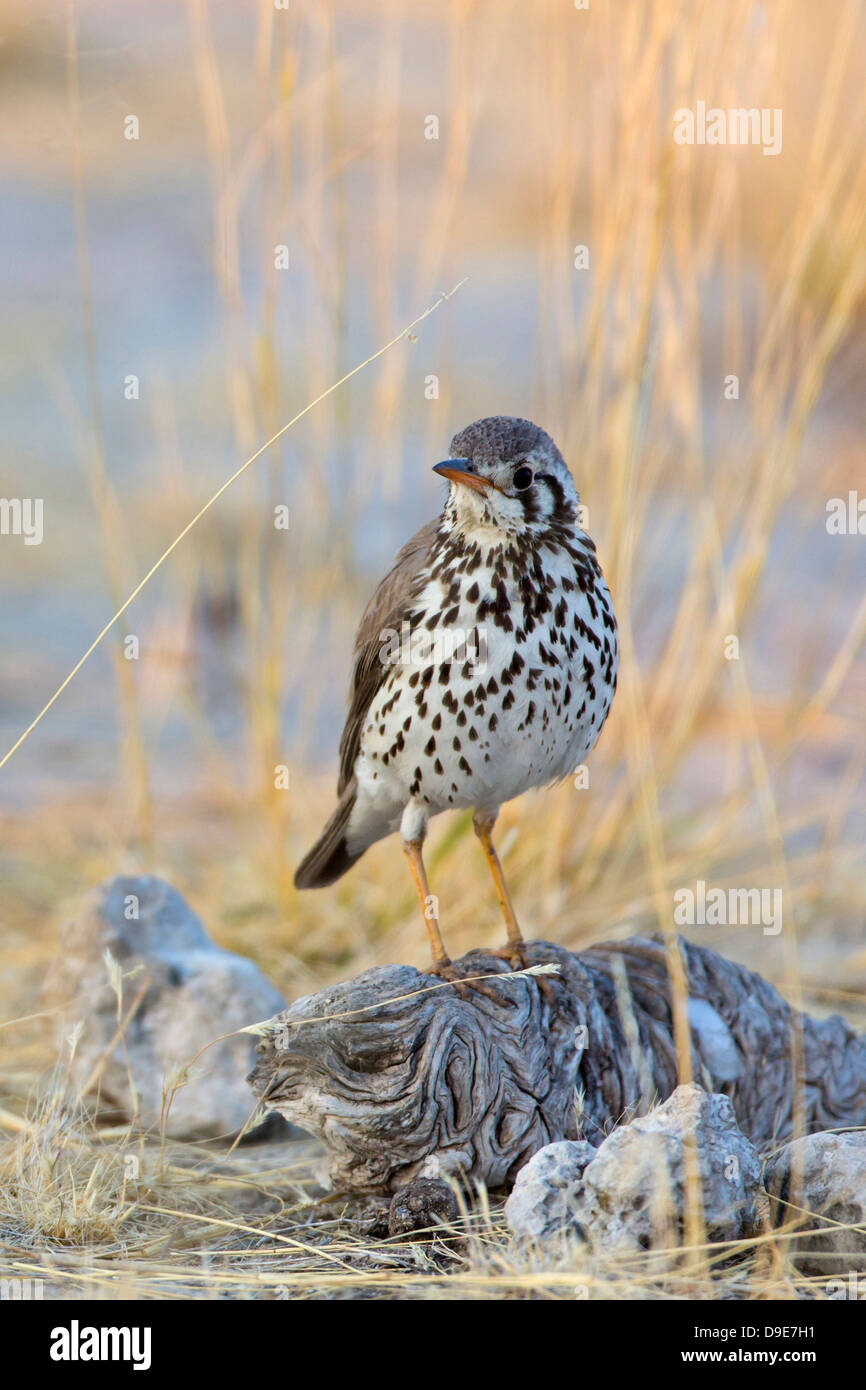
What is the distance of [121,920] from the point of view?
503cm

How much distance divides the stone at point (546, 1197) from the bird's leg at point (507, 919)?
35.2 inches

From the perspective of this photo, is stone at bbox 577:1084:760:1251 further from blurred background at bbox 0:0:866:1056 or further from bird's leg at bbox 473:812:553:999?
bird's leg at bbox 473:812:553:999

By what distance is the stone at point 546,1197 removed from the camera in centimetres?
333

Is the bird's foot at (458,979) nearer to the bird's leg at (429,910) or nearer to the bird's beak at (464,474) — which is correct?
the bird's leg at (429,910)

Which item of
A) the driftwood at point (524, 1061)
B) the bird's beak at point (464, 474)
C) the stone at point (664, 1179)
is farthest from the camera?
the bird's beak at point (464, 474)

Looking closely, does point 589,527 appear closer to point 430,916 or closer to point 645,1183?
point 430,916

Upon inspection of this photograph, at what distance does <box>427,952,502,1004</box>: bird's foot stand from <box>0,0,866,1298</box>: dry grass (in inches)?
21.0

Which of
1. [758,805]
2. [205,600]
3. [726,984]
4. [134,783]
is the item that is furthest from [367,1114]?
[205,600]

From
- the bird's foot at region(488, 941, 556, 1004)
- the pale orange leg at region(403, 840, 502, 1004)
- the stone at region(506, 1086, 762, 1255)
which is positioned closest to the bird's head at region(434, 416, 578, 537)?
the pale orange leg at region(403, 840, 502, 1004)

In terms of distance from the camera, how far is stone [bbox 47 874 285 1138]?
4801 millimetres

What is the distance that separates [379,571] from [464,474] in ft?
20.6

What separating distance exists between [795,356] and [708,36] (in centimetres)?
119

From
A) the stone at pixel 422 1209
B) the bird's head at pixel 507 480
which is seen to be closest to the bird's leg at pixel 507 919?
the stone at pixel 422 1209

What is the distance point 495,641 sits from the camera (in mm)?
4109
